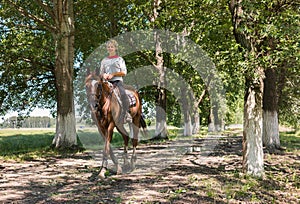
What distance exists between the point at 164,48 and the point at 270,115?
12.3 meters

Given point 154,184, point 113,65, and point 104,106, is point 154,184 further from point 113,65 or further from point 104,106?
point 113,65

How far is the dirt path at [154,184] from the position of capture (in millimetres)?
6270

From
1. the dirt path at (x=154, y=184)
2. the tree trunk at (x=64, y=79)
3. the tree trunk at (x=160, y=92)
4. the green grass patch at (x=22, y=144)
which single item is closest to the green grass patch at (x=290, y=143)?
the dirt path at (x=154, y=184)

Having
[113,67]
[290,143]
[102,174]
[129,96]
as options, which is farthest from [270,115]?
[102,174]

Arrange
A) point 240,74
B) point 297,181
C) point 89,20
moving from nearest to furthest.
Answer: point 240,74 < point 297,181 < point 89,20

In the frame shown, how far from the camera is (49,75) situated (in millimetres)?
23453

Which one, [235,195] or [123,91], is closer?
[235,195]

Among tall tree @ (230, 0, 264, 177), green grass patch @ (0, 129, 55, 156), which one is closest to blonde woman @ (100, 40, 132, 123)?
tall tree @ (230, 0, 264, 177)

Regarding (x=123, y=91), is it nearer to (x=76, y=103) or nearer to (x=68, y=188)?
(x=68, y=188)

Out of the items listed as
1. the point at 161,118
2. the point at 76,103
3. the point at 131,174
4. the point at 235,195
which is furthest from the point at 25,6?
the point at 235,195

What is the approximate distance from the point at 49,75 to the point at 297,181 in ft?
63.9

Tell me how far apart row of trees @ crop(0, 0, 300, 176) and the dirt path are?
1.18 meters

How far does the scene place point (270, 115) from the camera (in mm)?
→ 15602

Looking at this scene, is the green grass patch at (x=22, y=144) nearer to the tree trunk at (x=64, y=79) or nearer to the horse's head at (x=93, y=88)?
the tree trunk at (x=64, y=79)
